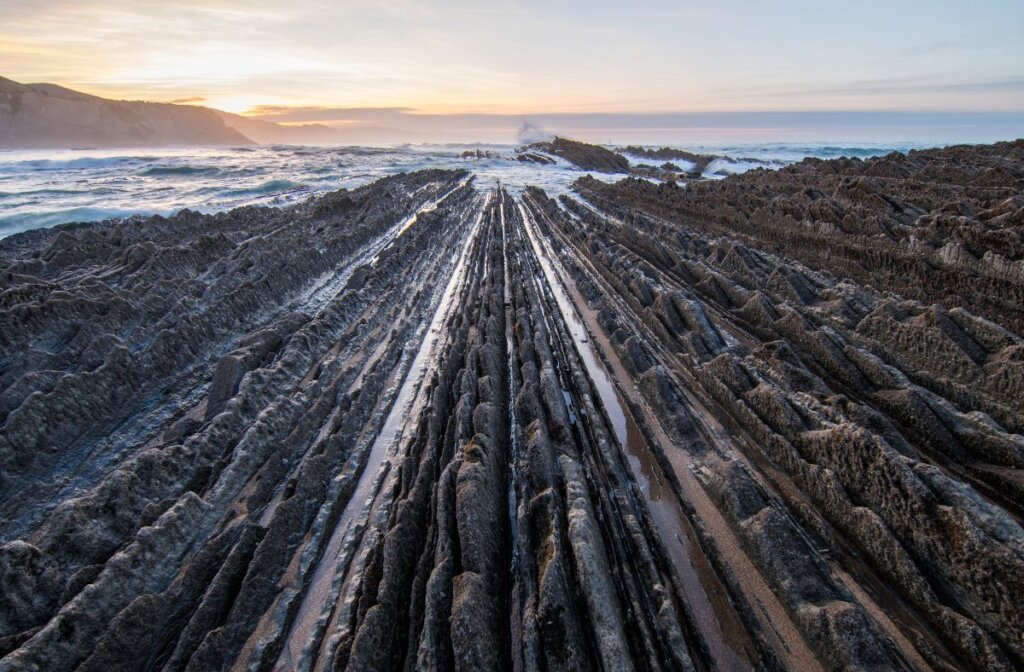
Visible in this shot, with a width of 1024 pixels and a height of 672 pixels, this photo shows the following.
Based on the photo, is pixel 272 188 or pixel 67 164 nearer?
pixel 272 188

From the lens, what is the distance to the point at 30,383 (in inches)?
224

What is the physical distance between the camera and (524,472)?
440cm

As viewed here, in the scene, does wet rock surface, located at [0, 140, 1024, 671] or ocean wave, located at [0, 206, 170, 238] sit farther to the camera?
ocean wave, located at [0, 206, 170, 238]

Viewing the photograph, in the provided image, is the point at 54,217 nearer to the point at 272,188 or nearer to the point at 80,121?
the point at 272,188

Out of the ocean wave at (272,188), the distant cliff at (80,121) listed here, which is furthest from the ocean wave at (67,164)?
the distant cliff at (80,121)

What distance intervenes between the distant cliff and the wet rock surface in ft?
509

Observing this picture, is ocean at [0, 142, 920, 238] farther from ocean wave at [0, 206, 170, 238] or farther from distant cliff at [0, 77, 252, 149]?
distant cliff at [0, 77, 252, 149]

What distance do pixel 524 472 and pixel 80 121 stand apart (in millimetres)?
182980

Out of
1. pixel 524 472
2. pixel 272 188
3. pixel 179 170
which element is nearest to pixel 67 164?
pixel 179 170

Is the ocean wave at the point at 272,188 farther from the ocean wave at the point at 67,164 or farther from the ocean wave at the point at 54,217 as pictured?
the ocean wave at the point at 67,164

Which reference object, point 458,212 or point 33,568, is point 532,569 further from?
point 458,212

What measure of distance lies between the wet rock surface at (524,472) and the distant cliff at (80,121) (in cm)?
15508

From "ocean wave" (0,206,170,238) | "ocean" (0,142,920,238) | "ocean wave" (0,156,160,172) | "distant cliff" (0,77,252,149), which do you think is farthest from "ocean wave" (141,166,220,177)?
"distant cliff" (0,77,252,149)

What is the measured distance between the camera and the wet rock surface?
3.11 m
